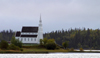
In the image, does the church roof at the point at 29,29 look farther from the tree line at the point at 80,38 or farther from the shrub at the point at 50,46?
the tree line at the point at 80,38

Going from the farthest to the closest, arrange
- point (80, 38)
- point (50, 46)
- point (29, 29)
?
point (80, 38) < point (29, 29) < point (50, 46)

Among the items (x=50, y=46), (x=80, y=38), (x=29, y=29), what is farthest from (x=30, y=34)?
(x=80, y=38)

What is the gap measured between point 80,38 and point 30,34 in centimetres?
4404

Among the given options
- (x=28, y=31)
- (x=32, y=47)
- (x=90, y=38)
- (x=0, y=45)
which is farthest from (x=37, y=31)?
(x=90, y=38)

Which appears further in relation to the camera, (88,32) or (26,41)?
(88,32)

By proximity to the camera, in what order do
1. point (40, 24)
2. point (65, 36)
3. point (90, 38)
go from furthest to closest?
1. point (65, 36)
2. point (90, 38)
3. point (40, 24)

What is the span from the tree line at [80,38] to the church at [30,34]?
3548 centimetres

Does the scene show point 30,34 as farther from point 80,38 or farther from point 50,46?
point 80,38

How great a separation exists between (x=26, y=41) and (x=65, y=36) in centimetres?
5184

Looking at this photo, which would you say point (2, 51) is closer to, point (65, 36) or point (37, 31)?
point (37, 31)

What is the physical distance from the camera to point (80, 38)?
14338cm

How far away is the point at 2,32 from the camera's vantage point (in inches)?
7357

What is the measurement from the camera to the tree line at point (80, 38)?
137 meters

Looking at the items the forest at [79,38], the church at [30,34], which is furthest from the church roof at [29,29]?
the forest at [79,38]
